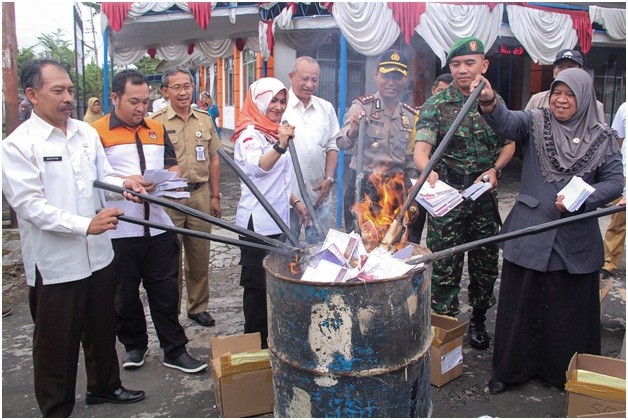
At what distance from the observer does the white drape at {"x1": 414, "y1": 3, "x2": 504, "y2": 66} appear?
8336mm

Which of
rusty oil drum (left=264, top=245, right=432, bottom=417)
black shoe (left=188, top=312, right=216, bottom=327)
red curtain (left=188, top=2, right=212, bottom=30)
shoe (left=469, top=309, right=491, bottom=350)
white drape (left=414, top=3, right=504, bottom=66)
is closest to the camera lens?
rusty oil drum (left=264, top=245, right=432, bottom=417)

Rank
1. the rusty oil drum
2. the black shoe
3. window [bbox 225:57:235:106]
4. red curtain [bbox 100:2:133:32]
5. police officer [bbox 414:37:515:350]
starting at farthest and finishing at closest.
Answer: window [bbox 225:57:235:106] < red curtain [bbox 100:2:133:32] < the black shoe < police officer [bbox 414:37:515:350] < the rusty oil drum

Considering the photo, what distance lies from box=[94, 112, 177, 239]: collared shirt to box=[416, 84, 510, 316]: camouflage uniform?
73.1 inches

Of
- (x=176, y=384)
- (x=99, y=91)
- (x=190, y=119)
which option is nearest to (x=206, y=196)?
(x=190, y=119)

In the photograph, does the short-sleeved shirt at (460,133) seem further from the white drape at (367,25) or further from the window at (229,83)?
the window at (229,83)

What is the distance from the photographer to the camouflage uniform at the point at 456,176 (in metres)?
3.64

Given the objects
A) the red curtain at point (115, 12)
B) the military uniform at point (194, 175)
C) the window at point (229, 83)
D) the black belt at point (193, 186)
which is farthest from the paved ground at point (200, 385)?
the window at point (229, 83)

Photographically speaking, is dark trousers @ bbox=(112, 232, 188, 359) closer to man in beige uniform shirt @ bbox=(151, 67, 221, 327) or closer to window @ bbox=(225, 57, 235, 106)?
man in beige uniform shirt @ bbox=(151, 67, 221, 327)

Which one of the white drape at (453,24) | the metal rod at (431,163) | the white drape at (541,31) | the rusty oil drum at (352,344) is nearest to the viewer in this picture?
the rusty oil drum at (352,344)

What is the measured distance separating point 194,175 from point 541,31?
7.90 meters

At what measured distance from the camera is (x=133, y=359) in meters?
3.65

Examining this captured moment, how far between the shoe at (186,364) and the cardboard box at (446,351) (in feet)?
5.18

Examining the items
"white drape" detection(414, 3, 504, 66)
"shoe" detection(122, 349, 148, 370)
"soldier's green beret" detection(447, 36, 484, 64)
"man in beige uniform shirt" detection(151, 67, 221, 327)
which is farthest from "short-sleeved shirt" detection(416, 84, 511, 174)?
"white drape" detection(414, 3, 504, 66)

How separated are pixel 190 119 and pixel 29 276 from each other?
194 centimetres
